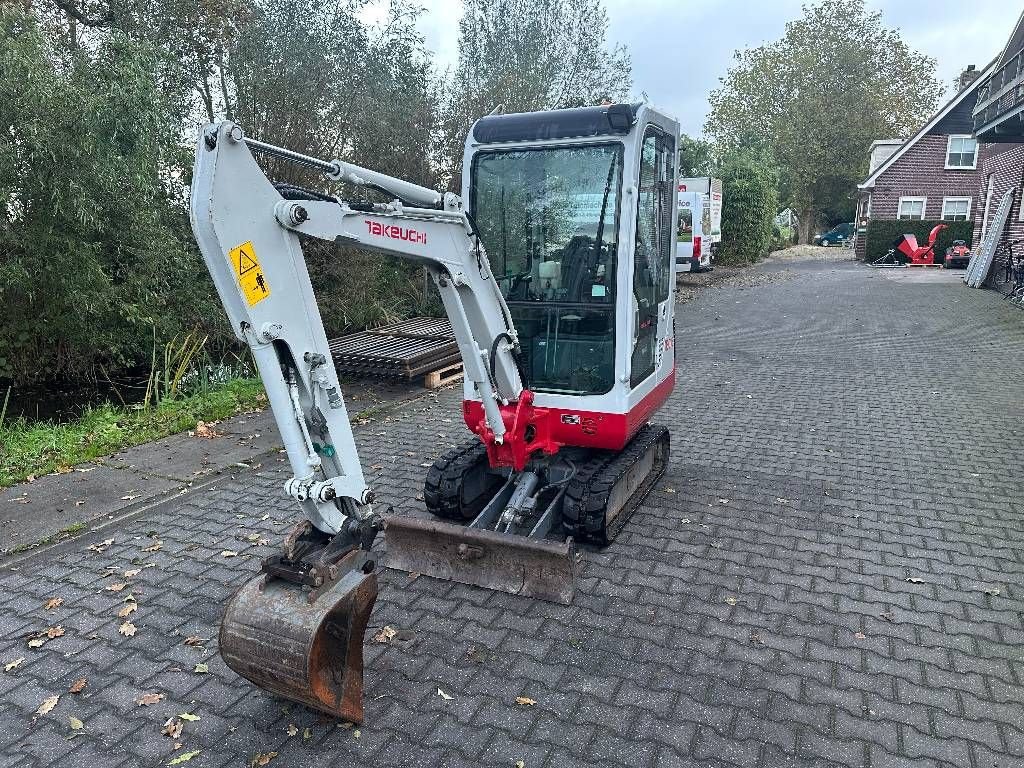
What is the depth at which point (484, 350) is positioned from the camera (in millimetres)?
4344

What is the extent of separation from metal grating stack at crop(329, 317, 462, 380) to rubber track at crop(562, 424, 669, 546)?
436 centimetres

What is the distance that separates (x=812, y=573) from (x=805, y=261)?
31173mm


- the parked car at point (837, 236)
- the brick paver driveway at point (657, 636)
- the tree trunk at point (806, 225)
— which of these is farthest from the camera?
the tree trunk at point (806, 225)

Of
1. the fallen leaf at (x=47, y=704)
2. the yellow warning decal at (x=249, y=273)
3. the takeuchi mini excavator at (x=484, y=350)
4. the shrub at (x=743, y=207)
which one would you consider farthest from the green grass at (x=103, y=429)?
the shrub at (x=743, y=207)

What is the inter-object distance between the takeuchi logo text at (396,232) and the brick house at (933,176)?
30.0 m

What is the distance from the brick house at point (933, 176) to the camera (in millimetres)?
27500

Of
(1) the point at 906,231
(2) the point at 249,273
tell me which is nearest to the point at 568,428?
(2) the point at 249,273

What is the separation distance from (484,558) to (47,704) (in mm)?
2300

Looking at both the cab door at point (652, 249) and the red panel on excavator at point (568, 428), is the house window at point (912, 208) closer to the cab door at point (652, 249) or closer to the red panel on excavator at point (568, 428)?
the cab door at point (652, 249)

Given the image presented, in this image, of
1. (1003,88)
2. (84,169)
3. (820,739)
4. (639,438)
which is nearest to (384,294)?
(84,169)

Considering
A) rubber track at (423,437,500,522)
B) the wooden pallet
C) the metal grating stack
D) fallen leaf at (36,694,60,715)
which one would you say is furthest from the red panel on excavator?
the wooden pallet

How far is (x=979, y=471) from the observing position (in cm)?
628

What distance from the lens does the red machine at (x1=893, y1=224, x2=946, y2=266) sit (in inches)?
1089

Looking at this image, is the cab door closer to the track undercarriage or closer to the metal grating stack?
the track undercarriage
